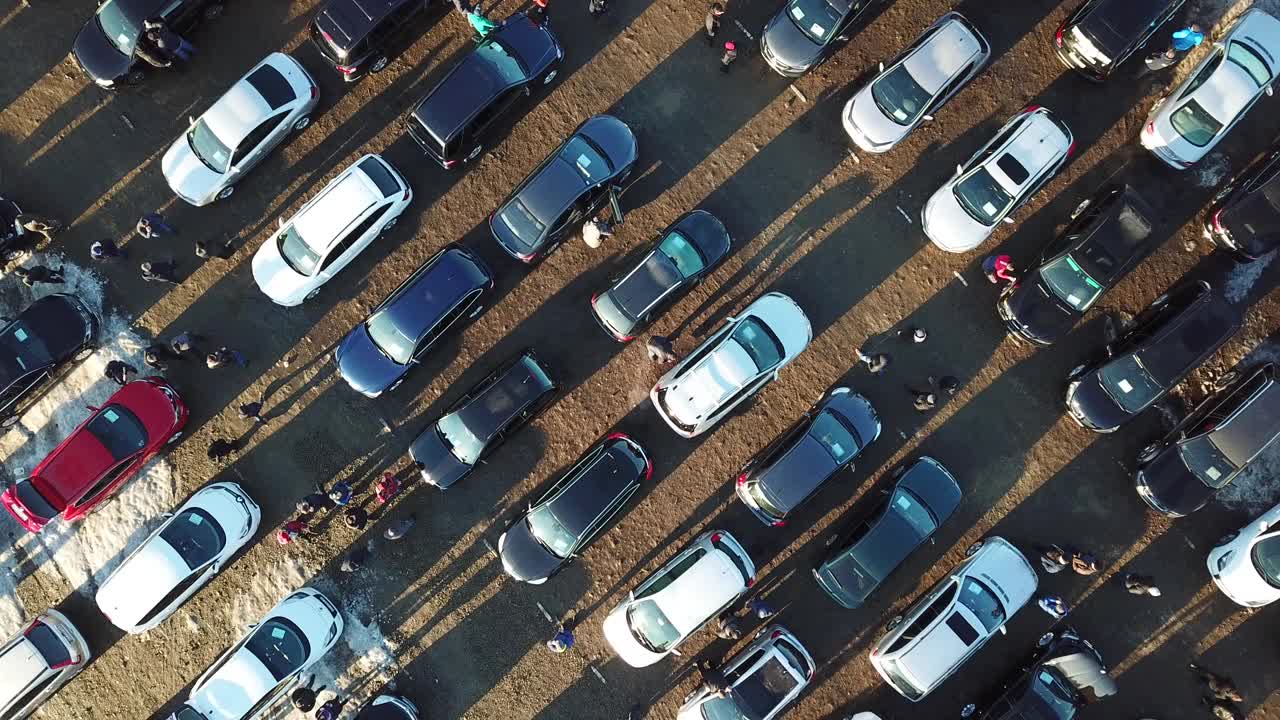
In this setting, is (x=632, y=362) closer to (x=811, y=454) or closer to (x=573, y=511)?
(x=573, y=511)

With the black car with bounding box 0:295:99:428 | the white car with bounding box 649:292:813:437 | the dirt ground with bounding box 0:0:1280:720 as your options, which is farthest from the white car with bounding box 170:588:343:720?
the white car with bounding box 649:292:813:437

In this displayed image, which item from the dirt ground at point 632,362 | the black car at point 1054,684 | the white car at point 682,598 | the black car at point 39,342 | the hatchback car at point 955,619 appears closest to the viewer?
the hatchback car at point 955,619

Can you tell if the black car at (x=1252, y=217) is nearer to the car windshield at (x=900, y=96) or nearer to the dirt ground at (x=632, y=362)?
the dirt ground at (x=632, y=362)

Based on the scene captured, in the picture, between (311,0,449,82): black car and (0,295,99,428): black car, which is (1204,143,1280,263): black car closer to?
(311,0,449,82): black car

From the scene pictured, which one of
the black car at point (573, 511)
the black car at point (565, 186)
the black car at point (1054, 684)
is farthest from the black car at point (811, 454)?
the black car at point (565, 186)

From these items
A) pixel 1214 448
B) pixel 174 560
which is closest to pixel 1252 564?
pixel 1214 448

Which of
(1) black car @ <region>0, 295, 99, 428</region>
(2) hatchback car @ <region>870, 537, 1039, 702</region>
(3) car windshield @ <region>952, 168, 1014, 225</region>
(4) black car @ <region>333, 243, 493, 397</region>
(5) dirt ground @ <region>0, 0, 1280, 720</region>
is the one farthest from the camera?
(5) dirt ground @ <region>0, 0, 1280, 720</region>
